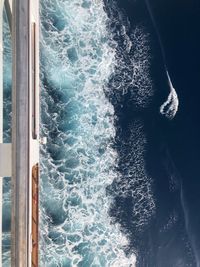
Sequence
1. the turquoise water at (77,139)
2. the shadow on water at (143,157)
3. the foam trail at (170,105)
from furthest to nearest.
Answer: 1. the foam trail at (170,105)
2. the shadow on water at (143,157)
3. the turquoise water at (77,139)

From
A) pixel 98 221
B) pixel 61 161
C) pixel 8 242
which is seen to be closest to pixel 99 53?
pixel 61 161

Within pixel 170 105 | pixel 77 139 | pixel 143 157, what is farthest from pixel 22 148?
pixel 170 105

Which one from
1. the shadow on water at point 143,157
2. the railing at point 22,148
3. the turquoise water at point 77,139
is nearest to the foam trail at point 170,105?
the shadow on water at point 143,157

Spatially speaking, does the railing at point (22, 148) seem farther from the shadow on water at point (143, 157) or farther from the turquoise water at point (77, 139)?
the shadow on water at point (143, 157)

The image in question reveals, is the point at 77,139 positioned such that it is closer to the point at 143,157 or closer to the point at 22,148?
the point at 143,157

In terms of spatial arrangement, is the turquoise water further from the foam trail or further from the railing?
the railing

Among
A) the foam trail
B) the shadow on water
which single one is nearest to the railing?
the shadow on water
